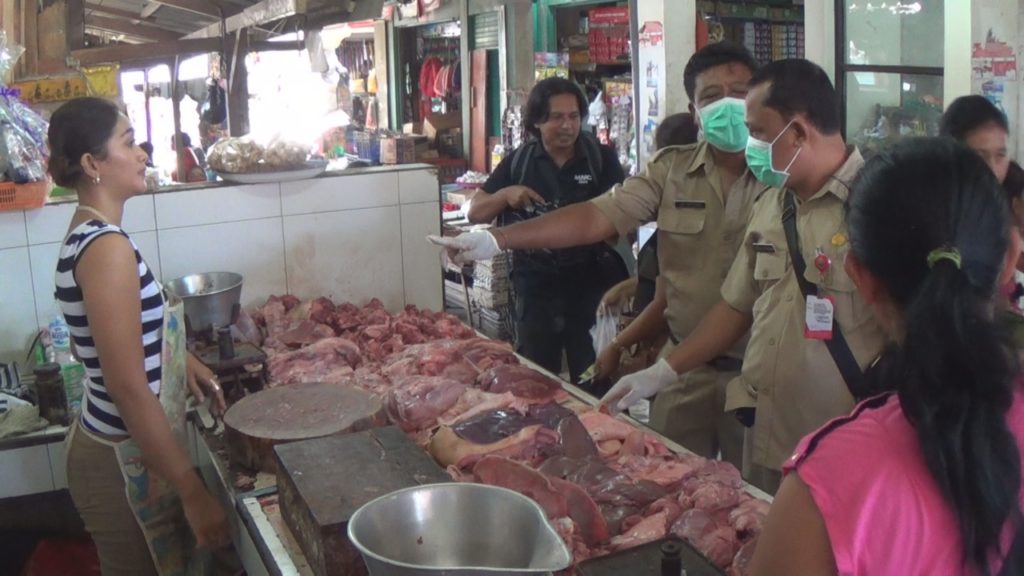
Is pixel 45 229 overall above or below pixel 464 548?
above

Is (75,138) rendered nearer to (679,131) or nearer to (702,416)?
(702,416)

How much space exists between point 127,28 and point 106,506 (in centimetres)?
1139

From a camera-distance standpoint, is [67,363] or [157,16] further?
[157,16]

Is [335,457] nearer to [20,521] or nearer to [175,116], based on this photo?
[20,521]

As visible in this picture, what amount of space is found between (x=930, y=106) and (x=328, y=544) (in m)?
5.83

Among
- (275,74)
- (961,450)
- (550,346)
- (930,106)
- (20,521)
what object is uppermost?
(275,74)

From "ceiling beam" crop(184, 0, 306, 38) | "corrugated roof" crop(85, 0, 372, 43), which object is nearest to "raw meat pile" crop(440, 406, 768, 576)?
"ceiling beam" crop(184, 0, 306, 38)

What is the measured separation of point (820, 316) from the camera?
112 inches

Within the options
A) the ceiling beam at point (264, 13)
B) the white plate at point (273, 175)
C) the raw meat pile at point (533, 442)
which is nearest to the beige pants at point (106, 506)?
the raw meat pile at point (533, 442)

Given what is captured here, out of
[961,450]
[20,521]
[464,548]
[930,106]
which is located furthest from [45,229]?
[930,106]

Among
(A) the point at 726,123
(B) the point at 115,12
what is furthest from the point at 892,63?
(B) the point at 115,12

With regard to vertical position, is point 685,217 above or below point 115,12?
below

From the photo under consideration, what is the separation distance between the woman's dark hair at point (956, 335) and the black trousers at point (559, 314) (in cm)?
353

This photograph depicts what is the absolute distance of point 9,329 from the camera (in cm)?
421
